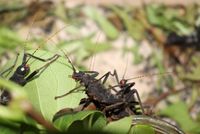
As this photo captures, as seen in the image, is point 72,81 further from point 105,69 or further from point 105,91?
point 105,69

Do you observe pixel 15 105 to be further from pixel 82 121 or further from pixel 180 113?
pixel 180 113

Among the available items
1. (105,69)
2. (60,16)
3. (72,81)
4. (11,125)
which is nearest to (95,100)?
(72,81)

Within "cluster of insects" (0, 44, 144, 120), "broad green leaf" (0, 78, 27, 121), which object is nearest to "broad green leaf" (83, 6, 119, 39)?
"cluster of insects" (0, 44, 144, 120)

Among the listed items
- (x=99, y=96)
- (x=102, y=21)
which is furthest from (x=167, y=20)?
(x=99, y=96)

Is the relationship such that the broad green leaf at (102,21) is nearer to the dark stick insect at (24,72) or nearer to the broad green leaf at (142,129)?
the dark stick insect at (24,72)

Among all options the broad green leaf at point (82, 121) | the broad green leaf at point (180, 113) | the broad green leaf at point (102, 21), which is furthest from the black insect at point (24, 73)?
the broad green leaf at point (102, 21)

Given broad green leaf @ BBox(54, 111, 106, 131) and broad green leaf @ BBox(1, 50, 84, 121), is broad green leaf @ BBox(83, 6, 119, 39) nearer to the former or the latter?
broad green leaf @ BBox(1, 50, 84, 121)
